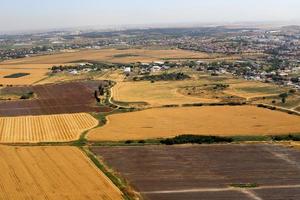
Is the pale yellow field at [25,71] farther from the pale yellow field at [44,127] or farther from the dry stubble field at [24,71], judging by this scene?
the pale yellow field at [44,127]

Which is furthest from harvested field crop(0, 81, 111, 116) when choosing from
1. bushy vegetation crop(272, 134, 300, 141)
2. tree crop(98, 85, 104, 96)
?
bushy vegetation crop(272, 134, 300, 141)

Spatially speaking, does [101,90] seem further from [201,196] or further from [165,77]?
[201,196]

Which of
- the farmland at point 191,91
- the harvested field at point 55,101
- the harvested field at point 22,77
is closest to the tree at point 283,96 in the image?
the farmland at point 191,91

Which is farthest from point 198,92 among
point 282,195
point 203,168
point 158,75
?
point 282,195

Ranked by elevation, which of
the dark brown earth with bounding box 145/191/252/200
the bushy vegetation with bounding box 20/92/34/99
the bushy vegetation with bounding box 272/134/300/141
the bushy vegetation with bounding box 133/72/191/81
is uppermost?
the dark brown earth with bounding box 145/191/252/200

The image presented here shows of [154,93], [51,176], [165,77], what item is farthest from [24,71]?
[51,176]

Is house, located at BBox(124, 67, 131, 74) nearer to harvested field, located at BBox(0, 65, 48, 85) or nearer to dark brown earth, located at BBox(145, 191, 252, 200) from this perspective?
harvested field, located at BBox(0, 65, 48, 85)
